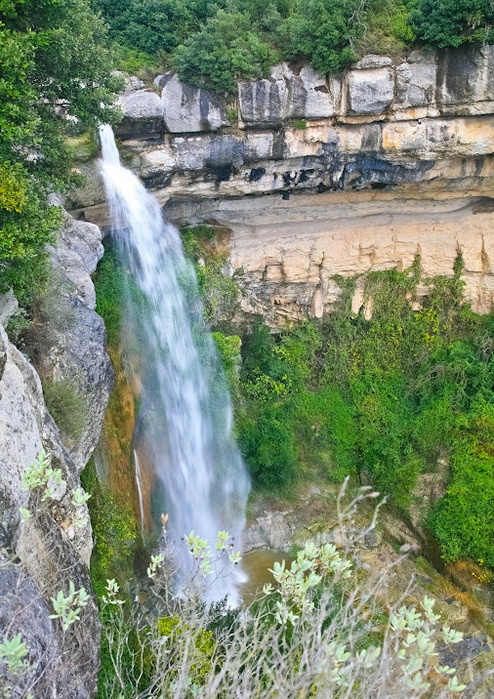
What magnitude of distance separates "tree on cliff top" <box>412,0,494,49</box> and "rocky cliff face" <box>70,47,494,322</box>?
0.38m

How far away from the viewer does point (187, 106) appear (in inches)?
440

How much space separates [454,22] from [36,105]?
843cm

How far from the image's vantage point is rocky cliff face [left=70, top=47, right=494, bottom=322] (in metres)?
11.1

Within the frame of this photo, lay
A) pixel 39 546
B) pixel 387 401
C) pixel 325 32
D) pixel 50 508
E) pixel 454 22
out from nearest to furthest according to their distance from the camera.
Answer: pixel 39 546
pixel 50 508
pixel 454 22
pixel 325 32
pixel 387 401

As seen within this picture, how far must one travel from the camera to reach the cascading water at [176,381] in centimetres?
1178

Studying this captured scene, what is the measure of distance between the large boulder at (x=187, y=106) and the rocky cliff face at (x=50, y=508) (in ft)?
13.5

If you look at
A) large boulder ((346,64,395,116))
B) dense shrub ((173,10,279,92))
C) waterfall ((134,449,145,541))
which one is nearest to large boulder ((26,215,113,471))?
waterfall ((134,449,145,541))

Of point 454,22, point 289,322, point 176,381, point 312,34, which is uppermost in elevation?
point 312,34

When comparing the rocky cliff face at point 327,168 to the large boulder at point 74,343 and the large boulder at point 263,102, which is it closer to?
the large boulder at point 263,102

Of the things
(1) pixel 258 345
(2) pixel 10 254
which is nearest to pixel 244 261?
(1) pixel 258 345

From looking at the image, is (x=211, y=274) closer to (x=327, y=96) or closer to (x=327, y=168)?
(x=327, y=168)

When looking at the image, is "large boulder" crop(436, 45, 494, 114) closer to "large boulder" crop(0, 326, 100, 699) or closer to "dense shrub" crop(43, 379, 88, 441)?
"dense shrub" crop(43, 379, 88, 441)

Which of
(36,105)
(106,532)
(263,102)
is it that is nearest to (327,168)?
(263,102)

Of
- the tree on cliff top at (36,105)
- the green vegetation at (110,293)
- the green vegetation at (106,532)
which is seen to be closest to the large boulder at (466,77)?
the tree on cliff top at (36,105)
